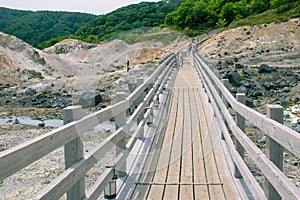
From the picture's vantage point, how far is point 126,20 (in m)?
131

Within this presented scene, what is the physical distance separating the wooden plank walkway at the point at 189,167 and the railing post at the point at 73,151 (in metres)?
1.27

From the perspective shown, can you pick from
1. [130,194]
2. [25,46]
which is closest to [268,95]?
[130,194]

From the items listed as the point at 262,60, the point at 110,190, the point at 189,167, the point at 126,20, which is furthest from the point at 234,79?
the point at 126,20

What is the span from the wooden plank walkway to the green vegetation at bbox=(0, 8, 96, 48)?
113953 mm

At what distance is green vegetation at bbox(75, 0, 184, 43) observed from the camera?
12298cm

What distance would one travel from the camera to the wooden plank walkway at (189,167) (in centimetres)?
400

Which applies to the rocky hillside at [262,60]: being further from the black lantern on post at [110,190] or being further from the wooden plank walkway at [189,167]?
the black lantern on post at [110,190]

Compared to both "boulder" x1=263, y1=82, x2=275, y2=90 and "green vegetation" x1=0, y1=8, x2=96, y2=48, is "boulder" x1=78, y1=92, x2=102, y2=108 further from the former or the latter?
"green vegetation" x1=0, y1=8, x2=96, y2=48

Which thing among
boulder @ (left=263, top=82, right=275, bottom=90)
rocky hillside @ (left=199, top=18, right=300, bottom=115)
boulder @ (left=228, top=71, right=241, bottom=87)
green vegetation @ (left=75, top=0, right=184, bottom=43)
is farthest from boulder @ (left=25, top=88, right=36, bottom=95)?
green vegetation @ (left=75, top=0, right=184, bottom=43)

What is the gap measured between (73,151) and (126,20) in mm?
131401

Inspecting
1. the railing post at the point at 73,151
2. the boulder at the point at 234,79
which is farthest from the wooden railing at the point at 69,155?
the boulder at the point at 234,79

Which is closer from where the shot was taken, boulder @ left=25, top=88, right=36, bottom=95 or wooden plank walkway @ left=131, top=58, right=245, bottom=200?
wooden plank walkway @ left=131, top=58, right=245, bottom=200

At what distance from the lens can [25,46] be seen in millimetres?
39344

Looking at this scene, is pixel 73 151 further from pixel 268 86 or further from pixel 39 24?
pixel 39 24
